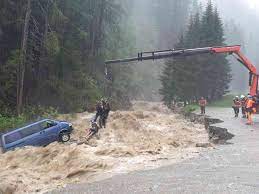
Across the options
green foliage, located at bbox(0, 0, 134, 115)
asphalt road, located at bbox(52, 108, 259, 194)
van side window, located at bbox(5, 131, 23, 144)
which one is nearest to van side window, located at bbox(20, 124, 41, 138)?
van side window, located at bbox(5, 131, 23, 144)

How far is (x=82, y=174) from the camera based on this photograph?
16.1 m

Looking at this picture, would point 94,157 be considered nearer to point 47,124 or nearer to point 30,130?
point 30,130

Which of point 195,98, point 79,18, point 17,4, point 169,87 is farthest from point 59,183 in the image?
point 195,98

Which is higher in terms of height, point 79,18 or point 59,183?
point 79,18

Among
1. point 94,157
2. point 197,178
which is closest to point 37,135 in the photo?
point 94,157

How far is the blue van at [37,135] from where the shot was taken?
22.0 metres

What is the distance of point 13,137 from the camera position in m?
22.1

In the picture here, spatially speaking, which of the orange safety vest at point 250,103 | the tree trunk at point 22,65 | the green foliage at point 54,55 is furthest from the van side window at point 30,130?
the orange safety vest at point 250,103

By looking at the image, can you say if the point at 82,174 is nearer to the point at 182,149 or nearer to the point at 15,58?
the point at 182,149

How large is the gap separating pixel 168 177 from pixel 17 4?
2296cm

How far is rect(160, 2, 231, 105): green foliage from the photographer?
52969mm

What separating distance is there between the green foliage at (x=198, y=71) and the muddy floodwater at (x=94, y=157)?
1034 inches

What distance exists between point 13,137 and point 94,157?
578 cm

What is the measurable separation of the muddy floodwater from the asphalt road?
33.2 inches
